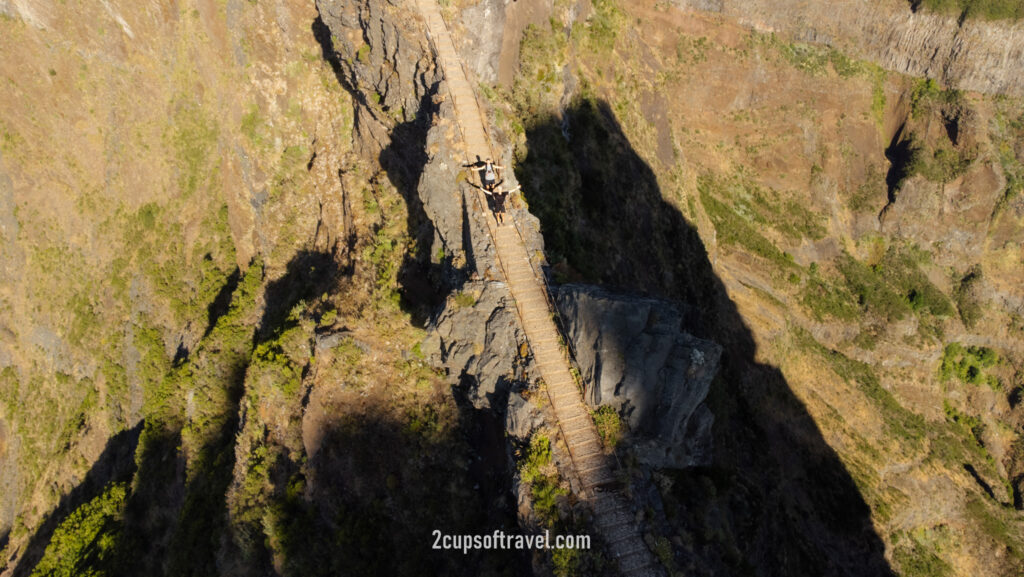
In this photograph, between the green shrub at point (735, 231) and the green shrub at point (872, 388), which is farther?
the green shrub at point (735, 231)

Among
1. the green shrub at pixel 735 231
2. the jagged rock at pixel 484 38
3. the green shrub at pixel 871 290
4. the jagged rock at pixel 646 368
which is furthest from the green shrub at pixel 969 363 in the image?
the jagged rock at pixel 484 38

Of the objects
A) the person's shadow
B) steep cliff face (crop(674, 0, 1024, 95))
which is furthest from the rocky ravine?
steep cliff face (crop(674, 0, 1024, 95))

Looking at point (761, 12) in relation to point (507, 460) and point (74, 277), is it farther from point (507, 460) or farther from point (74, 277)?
point (74, 277)

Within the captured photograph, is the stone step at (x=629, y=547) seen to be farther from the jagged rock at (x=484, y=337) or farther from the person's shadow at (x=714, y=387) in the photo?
the jagged rock at (x=484, y=337)

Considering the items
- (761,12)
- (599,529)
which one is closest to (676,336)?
(599,529)

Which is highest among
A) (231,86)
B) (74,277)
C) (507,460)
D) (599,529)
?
(231,86)

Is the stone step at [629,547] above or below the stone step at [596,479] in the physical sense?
below
